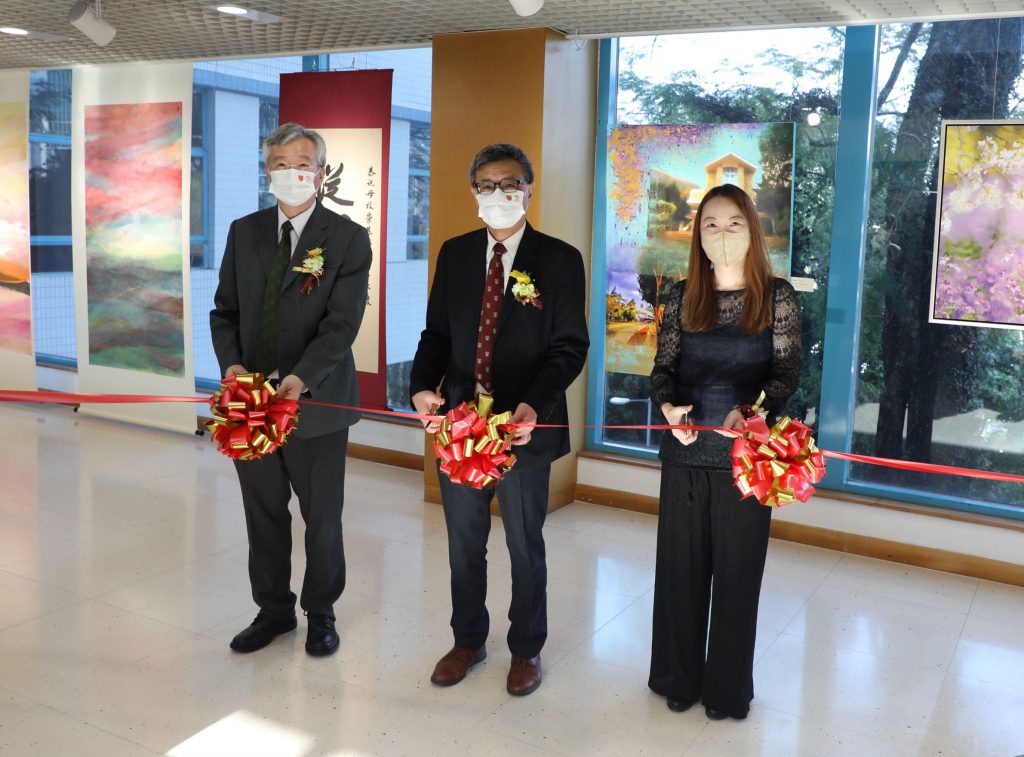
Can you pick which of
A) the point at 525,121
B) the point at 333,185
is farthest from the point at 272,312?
the point at 333,185

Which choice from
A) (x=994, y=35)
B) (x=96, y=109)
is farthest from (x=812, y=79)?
(x=96, y=109)

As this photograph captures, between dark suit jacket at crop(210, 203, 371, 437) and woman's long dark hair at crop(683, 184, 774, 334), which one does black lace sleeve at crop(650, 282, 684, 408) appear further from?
dark suit jacket at crop(210, 203, 371, 437)

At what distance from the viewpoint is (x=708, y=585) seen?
348 centimetres

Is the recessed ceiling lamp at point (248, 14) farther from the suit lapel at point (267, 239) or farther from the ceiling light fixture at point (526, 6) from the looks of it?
the suit lapel at point (267, 239)

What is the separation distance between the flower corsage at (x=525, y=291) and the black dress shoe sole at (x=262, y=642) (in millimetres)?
1705

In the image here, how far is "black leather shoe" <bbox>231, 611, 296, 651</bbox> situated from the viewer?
3924 millimetres

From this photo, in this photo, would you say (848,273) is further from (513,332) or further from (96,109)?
(96,109)

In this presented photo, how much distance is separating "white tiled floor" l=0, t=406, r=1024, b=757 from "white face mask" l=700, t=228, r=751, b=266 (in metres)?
1.62

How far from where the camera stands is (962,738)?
11.3ft

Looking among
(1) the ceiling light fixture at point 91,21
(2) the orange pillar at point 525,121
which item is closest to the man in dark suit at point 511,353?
(2) the orange pillar at point 525,121

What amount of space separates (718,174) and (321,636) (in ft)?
11.1

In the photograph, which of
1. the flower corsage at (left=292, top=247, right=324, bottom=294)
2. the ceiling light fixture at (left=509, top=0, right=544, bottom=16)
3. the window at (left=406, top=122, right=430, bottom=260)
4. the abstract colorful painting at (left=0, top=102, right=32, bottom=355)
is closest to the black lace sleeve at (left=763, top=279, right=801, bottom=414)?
the flower corsage at (left=292, top=247, right=324, bottom=294)

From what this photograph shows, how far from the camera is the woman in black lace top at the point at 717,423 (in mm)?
3299

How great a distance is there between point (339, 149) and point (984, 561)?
180 inches
